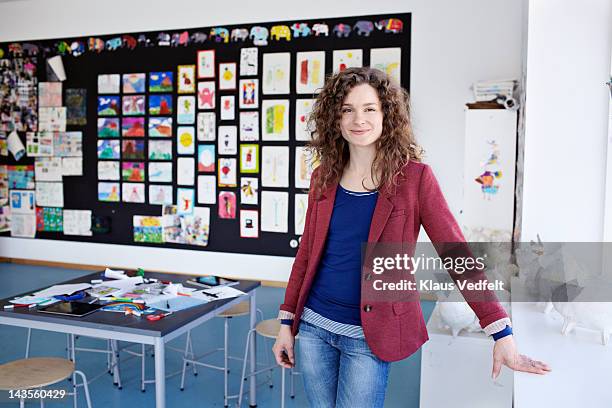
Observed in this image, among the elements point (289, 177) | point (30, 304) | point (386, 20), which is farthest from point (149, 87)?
point (30, 304)

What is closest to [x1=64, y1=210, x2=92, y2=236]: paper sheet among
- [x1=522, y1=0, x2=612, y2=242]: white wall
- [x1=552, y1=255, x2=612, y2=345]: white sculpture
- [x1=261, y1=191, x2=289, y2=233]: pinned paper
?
[x1=261, y1=191, x2=289, y2=233]: pinned paper

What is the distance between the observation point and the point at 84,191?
21.2ft

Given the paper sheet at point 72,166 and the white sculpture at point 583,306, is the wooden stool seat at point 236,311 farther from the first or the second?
the paper sheet at point 72,166

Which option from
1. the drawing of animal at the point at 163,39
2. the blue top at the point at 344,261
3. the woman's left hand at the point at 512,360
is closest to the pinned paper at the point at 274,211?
the drawing of animal at the point at 163,39

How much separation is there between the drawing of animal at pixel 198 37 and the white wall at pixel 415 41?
13 cm

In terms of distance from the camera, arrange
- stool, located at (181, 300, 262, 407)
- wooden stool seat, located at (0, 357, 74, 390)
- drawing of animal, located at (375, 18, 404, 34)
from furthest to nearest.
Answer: drawing of animal, located at (375, 18, 404, 34) → stool, located at (181, 300, 262, 407) → wooden stool seat, located at (0, 357, 74, 390)

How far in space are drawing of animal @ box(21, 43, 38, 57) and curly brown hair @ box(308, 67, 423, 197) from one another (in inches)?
241

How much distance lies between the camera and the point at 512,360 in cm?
133

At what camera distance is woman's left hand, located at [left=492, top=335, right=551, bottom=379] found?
4.36 ft

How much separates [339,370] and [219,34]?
489cm

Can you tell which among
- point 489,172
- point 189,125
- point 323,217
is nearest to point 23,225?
point 189,125

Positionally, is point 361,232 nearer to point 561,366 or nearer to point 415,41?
point 561,366

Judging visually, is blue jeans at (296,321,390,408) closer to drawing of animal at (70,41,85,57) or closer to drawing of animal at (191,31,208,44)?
drawing of animal at (191,31,208,44)

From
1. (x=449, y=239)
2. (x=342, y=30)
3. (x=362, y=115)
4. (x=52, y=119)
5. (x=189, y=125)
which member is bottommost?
(x=449, y=239)
